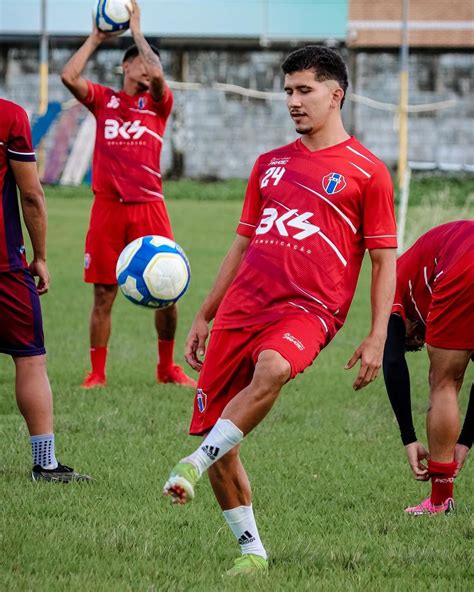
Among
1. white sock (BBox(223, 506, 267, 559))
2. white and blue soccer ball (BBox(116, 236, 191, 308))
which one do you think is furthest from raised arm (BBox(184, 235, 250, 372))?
white and blue soccer ball (BBox(116, 236, 191, 308))

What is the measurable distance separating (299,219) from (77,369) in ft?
18.3

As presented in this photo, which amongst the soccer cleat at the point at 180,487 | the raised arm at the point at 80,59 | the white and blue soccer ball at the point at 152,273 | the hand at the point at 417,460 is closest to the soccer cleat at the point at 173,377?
the raised arm at the point at 80,59

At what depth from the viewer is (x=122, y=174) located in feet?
30.7

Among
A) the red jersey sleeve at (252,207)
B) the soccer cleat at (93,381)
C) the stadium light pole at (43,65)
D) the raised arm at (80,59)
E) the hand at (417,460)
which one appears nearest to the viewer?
the red jersey sleeve at (252,207)

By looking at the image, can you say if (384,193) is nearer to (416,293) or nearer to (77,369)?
(416,293)

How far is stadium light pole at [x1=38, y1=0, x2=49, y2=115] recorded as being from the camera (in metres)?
34.0

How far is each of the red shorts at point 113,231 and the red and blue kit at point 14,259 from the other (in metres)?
3.06

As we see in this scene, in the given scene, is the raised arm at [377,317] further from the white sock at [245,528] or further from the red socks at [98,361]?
the red socks at [98,361]

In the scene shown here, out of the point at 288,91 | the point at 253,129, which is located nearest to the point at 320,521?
the point at 288,91

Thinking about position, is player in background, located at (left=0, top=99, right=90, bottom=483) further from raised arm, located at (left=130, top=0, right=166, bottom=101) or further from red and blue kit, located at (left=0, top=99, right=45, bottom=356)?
raised arm, located at (left=130, top=0, right=166, bottom=101)

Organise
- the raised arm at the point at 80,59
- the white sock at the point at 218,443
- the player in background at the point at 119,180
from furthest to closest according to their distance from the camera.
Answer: the player in background at the point at 119,180, the raised arm at the point at 80,59, the white sock at the point at 218,443

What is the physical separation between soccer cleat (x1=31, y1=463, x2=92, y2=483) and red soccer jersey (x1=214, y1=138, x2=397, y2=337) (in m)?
1.88

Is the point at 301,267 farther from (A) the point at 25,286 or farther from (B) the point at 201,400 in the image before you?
(A) the point at 25,286

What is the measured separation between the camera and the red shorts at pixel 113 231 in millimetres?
9336
